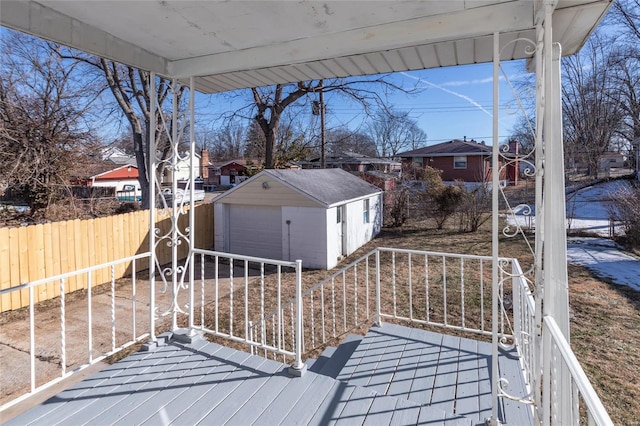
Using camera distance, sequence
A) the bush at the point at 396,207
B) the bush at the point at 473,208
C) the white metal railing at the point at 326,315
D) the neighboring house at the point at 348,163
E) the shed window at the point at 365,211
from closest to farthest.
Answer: the white metal railing at the point at 326,315 < the shed window at the point at 365,211 < the bush at the point at 473,208 < the bush at the point at 396,207 < the neighboring house at the point at 348,163

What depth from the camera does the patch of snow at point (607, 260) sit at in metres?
6.86

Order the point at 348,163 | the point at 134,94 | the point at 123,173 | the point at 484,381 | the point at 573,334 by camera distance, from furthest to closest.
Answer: the point at 123,173
the point at 348,163
the point at 134,94
the point at 573,334
the point at 484,381

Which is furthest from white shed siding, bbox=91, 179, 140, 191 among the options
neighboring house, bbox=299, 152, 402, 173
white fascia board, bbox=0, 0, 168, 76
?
white fascia board, bbox=0, 0, 168, 76

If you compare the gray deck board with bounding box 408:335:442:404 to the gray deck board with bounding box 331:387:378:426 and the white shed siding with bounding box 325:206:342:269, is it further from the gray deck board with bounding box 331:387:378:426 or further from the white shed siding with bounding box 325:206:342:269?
the white shed siding with bounding box 325:206:342:269

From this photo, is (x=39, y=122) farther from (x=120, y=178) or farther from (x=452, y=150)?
(x=452, y=150)

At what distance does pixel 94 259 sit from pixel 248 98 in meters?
8.93

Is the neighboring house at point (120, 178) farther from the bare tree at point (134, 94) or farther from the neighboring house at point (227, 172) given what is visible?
the bare tree at point (134, 94)

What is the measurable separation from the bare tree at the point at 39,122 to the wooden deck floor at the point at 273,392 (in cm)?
782

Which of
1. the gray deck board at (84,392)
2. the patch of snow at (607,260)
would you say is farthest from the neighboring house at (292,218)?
the gray deck board at (84,392)

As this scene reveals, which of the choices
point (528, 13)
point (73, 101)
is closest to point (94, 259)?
point (73, 101)

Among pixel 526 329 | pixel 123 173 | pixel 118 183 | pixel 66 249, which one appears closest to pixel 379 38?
pixel 526 329

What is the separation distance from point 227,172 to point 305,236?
27.6 m

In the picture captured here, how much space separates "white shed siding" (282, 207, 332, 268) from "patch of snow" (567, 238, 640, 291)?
5.56m

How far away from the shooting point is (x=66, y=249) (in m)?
6.86
